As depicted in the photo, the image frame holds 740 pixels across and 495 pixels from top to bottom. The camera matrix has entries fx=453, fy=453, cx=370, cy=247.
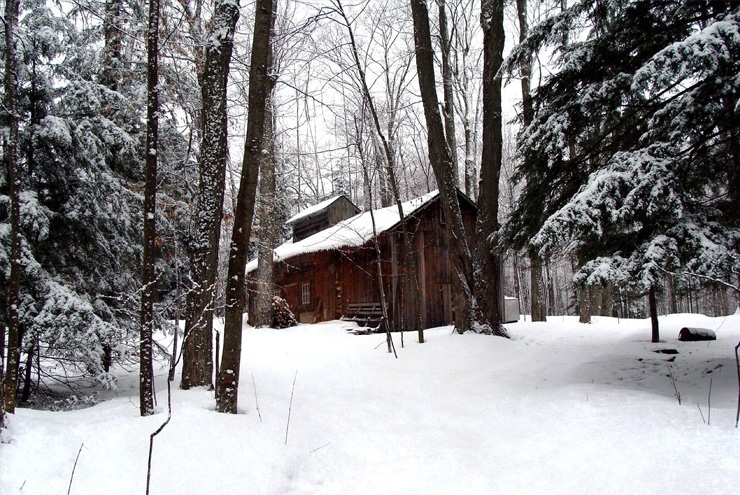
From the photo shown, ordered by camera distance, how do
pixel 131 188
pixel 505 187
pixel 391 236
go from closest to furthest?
pixel 131 188 < pixel 391 236 < pixel 505 187

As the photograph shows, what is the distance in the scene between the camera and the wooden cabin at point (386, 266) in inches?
551

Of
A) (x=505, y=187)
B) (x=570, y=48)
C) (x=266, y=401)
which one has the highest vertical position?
(x=505, y=187)

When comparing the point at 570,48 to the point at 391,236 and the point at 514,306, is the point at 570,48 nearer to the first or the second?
the point at 391,236

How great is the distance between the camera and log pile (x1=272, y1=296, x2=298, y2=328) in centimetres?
1606

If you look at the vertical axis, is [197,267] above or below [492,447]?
above

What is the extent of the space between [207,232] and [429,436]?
323 cm

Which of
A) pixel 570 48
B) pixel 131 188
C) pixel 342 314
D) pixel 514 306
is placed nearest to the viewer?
pixel 570 48

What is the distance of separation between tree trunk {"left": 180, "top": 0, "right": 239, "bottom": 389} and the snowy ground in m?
0.38

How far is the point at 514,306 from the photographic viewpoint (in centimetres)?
1742

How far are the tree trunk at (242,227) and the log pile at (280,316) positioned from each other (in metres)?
11.8

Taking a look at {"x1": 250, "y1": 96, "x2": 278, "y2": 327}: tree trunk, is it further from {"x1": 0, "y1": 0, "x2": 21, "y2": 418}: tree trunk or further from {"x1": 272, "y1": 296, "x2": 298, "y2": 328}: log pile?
{"x1": 0, "y1": 0, "x2": 21, "y2": 418}: tree trunk

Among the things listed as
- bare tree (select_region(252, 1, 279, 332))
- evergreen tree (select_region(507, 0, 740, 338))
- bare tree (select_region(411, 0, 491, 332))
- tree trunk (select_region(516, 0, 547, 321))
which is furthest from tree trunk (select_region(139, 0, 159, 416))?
bare tree (select_region(252, 1, 279, 332))

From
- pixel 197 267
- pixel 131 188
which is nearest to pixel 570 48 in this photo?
pixel 197 267

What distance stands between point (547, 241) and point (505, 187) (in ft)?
82.0
